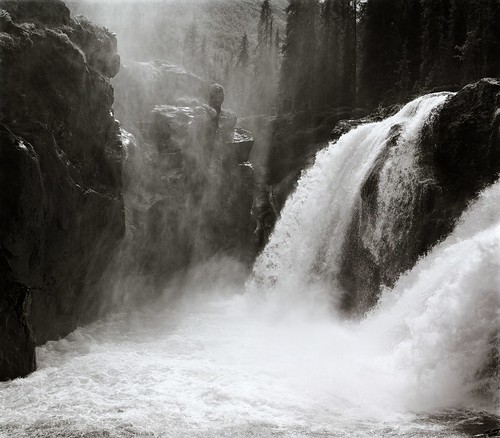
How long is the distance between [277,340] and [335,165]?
324 inches

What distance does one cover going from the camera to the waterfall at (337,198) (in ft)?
52.5

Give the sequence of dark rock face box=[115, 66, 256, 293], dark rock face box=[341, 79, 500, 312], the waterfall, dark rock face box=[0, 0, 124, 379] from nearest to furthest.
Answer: dark rock face box=[0, 0, 124, 379], dark rock face box=[341, 79, 500, 312], the waterfall, dark rock face box=[115, 66, 256, 293]

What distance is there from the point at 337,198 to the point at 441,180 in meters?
4.57

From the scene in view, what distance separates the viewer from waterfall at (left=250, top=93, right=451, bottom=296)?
16.0m

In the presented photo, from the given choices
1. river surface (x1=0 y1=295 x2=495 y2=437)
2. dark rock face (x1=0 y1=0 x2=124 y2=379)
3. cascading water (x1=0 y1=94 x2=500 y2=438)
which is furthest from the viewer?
dark rock face (x1=0 y1=0 x2=124 y2=379)

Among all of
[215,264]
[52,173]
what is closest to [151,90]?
[215,264]

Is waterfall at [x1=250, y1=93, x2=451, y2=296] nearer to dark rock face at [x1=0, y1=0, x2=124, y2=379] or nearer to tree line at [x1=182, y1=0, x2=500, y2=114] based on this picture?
dark rock face at [x1=0, y1=0, x2=124, y2=379]

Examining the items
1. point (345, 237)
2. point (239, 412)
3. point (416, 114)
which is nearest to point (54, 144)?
point (239, 412)

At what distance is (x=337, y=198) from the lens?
18.9m

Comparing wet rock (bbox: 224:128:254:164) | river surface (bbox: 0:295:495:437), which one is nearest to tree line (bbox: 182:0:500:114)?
wet rock (bbox: 224:128:254:164)

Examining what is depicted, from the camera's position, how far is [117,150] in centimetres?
1485

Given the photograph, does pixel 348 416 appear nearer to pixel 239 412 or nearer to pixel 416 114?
pixel 239 412

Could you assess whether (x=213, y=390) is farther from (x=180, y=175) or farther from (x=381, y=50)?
(x=381, y=50)

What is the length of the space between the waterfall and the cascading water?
98 millimetres
